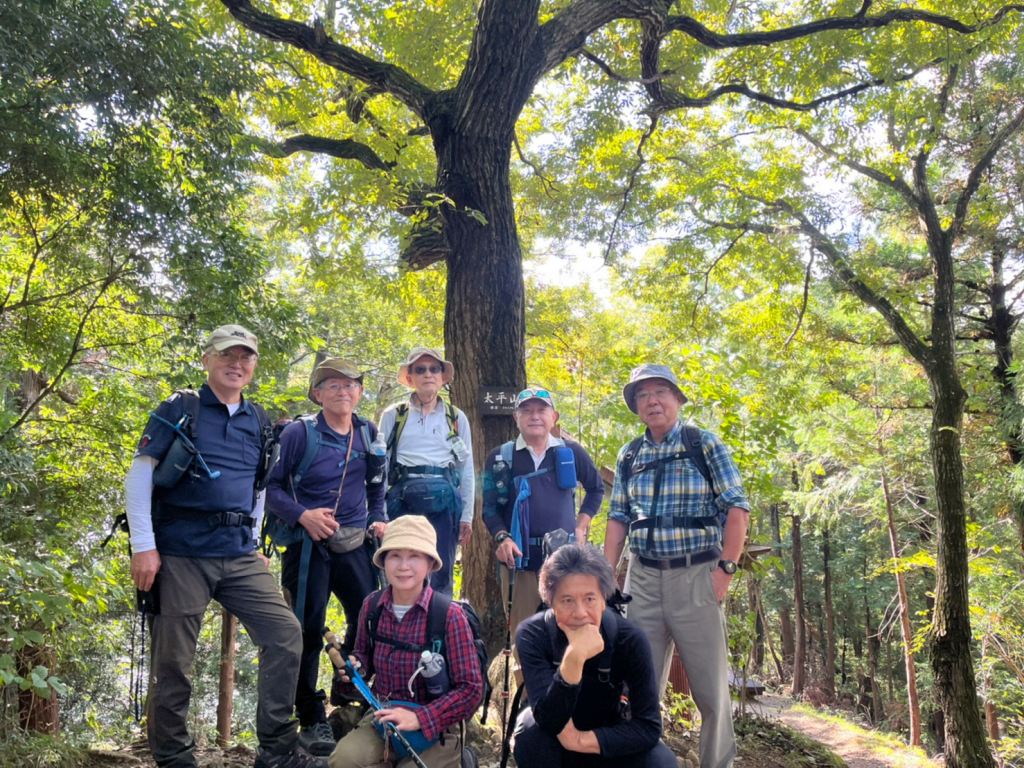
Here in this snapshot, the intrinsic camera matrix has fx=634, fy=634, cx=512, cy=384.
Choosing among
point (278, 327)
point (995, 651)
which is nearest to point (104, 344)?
point (278, 327)

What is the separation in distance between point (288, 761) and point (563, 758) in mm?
1460

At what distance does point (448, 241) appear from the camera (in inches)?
233

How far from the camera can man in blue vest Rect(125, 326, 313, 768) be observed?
117 inches

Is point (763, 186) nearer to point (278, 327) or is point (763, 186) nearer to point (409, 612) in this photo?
point (278, 327)

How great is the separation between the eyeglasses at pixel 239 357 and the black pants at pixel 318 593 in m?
1.12

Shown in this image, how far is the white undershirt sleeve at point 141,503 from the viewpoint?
2.96 m

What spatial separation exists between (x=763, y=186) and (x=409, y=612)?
10.3 metres

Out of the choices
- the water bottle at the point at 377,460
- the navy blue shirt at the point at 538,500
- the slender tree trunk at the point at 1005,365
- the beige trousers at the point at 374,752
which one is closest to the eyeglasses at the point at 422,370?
the water bottle at the point at 377,460

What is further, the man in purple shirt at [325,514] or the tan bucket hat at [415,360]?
the tan bucket hat at [415,360]

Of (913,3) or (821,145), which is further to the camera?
(821,145)

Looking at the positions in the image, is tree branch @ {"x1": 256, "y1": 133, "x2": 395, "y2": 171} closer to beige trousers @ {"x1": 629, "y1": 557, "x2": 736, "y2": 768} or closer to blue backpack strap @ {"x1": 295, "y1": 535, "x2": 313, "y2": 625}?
blue backpack strap @ {"x1": 295, "y1": 535, "x2": 313, "y2": 625}

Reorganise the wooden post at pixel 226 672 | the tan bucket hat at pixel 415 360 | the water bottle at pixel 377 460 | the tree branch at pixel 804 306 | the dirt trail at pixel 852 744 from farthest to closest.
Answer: the dirt trail at pixel 852 744 → the tree branch at pixel 804 306 → the wooden post at pixel 226 672 → the tan bucket hat at pixel 415 360 → the water bottle at pixel 377 460

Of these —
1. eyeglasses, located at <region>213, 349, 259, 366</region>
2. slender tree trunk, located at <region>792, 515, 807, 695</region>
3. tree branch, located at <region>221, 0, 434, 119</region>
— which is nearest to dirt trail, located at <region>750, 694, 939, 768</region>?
slender tree trunk, located at <region>792, 515, 807, 695</region>

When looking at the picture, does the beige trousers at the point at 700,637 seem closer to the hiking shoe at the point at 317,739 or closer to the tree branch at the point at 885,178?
the hiking shoe at the point at 317,739
